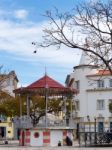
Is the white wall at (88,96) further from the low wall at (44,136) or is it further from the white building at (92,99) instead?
the low wall at (44,136)

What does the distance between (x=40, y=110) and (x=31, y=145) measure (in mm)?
30869

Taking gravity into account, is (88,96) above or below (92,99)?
above

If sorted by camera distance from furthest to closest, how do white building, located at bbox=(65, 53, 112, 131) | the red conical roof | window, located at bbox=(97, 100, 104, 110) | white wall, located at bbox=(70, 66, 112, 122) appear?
window, located at bbox=(97, 100, 104, 110), white wall, located at bbox=(70, 66, 112, 122), white building, located at bbox=(65, 53, 112, 131), the red conical roof

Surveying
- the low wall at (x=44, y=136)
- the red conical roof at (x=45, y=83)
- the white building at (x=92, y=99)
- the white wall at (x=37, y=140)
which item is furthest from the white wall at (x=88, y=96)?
the white wall at (x=37, y=140)

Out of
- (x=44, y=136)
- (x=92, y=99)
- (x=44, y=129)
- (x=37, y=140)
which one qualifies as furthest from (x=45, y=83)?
(x=92, y=99)

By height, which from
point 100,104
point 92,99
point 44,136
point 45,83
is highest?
point 92,99

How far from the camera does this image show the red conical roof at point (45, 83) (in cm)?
5222

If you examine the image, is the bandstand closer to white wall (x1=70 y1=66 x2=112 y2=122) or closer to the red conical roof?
the red conical roof

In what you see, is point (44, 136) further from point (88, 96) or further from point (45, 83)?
point (88, 96)

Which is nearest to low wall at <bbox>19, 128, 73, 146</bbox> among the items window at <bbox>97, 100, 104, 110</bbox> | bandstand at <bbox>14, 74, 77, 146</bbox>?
bandstand at <bbox>14, 74, 77, 146</bbox>

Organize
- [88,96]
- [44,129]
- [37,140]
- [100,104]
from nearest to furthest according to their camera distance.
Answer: [44,129]
[37,140]
[100,104]
[88,96]

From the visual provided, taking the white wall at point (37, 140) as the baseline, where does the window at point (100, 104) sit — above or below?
above

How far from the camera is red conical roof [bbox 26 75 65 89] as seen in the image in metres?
52.2

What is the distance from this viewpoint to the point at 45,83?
172 feet
